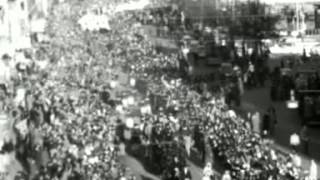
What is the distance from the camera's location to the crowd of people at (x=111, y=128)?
1873 centimetres

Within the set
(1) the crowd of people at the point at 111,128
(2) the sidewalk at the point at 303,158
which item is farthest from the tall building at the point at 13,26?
(2) the sidewalk at the point at 303,158

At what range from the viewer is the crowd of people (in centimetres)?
1873

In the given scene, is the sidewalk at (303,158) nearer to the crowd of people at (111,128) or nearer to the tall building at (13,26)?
the crowd of people at (111,128)

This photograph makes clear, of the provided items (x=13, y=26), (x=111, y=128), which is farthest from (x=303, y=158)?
(x=13, y=26)

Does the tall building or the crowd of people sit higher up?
the tall building

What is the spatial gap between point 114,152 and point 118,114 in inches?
244

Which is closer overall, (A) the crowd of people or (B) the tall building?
(A) the crowd of people

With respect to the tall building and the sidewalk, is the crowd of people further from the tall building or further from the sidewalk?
the tall building

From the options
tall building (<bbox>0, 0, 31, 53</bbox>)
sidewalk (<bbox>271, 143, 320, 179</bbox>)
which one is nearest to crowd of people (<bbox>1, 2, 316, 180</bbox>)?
sidewalk (<bbox>271, 143, 320, 179</bbox>)

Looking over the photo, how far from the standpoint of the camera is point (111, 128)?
22.7m

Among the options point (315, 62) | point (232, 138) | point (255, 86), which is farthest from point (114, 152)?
point (315, 62)

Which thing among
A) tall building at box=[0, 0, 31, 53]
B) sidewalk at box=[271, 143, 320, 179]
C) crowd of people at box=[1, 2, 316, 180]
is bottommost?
sidewalk at box=[271, 143, 320, 179]

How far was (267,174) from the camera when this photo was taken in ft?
58.9

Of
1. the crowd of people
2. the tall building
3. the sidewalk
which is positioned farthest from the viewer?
the tall building
